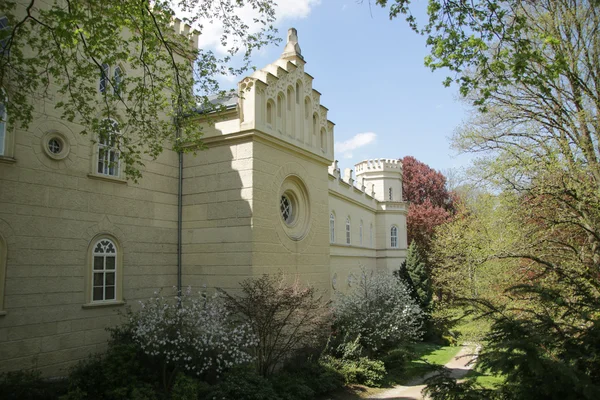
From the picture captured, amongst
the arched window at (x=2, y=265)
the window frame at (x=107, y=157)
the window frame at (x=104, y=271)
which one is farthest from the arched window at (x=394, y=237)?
the arched window at (x=2, y=265)

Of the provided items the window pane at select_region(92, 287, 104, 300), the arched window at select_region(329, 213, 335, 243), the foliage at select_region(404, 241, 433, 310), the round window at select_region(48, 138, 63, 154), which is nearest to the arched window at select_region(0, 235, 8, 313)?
the window pane at select_region(92, 287, 104, 300)

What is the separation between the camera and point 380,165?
115ft

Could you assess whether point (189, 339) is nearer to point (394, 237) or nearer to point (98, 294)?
point (98, 294)

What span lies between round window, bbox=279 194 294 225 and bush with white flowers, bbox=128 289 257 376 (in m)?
4.80

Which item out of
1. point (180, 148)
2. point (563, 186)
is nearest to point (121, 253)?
point (180, 148)

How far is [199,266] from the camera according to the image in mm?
13617

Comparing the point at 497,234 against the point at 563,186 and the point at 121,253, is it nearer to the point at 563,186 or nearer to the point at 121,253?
the point at 563,186

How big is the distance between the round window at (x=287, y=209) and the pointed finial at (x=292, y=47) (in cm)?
500

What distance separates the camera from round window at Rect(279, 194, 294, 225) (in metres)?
15.1

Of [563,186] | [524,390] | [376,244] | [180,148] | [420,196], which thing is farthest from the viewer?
[420,196]

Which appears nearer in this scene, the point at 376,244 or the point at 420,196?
the point at 376,244

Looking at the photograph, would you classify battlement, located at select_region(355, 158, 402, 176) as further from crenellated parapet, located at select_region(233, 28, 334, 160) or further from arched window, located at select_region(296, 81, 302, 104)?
arched window, located at select_region(296, 81, 302, 104)

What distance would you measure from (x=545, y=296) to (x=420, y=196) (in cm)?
4154

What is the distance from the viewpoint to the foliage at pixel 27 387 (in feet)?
28.3
